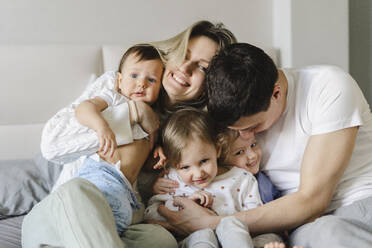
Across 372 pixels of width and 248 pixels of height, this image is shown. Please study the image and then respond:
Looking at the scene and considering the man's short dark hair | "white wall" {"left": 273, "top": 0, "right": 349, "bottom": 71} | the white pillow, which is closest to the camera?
the man's short dark hair

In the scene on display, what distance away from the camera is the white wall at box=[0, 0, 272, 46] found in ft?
6.98

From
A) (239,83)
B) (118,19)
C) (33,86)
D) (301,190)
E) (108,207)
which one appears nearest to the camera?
(108,207)

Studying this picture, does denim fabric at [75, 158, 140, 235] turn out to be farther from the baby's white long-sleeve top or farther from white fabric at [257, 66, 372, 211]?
white fabric at [257, 66, 372, 211]

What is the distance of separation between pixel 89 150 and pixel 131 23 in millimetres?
1196

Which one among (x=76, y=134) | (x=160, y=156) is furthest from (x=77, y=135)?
(x=160, y=156)

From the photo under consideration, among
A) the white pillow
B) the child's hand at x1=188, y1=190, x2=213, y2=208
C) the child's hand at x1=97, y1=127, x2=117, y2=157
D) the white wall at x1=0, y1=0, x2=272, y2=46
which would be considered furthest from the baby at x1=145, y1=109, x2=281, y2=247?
the white wall at x1=0, y1=0, x2=272, y2=46

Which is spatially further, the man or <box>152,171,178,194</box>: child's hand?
<box>152,171,178,194</box>: child's hand

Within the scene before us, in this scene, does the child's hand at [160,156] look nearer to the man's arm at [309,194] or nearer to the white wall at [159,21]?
the man's arm at [309,194]

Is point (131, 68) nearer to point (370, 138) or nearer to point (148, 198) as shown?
point (148, 198)

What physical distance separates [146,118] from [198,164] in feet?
0.83

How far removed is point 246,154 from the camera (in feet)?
4.60

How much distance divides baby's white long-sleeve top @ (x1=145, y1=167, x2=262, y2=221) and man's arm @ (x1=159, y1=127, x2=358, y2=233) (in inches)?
3.3

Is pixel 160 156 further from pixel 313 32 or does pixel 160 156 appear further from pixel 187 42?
pixel 313 32

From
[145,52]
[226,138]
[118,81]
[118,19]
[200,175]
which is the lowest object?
[200,175]
